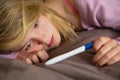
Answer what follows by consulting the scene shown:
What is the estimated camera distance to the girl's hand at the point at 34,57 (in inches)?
37.2

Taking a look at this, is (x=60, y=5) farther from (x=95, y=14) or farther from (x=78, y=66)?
(x=78, y=66)

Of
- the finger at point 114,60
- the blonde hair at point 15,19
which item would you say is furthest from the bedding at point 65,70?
the blonde hair at point 15,19

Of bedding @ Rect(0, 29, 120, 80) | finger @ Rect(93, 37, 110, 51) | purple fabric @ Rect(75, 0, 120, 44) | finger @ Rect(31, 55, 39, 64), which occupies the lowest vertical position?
finger @ Rect(31, 55, 39, 64)

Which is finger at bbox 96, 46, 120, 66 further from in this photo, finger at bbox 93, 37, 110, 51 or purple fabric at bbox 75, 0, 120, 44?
purple fabric at bbox 75, 0, 120, 44

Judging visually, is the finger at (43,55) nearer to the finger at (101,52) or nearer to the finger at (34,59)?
the finger at (34,59)

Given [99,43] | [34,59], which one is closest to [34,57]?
[34,59]

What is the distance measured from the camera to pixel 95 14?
100 cm

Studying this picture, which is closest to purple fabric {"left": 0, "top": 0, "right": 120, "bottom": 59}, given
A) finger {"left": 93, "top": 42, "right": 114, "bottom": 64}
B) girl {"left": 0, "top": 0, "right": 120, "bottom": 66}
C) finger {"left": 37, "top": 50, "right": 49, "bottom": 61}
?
girl {"left": 0, "top": 0, "right": 120, "bottom": 66}

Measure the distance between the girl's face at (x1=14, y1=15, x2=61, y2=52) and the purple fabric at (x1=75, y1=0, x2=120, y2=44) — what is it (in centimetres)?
13

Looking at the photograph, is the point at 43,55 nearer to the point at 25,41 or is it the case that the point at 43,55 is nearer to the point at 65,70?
the point at 25,41

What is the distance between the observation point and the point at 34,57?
3.12ft

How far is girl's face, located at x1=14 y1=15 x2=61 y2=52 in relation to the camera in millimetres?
966

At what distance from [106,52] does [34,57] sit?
29cm

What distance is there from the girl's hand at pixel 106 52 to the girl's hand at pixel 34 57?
0.23m
